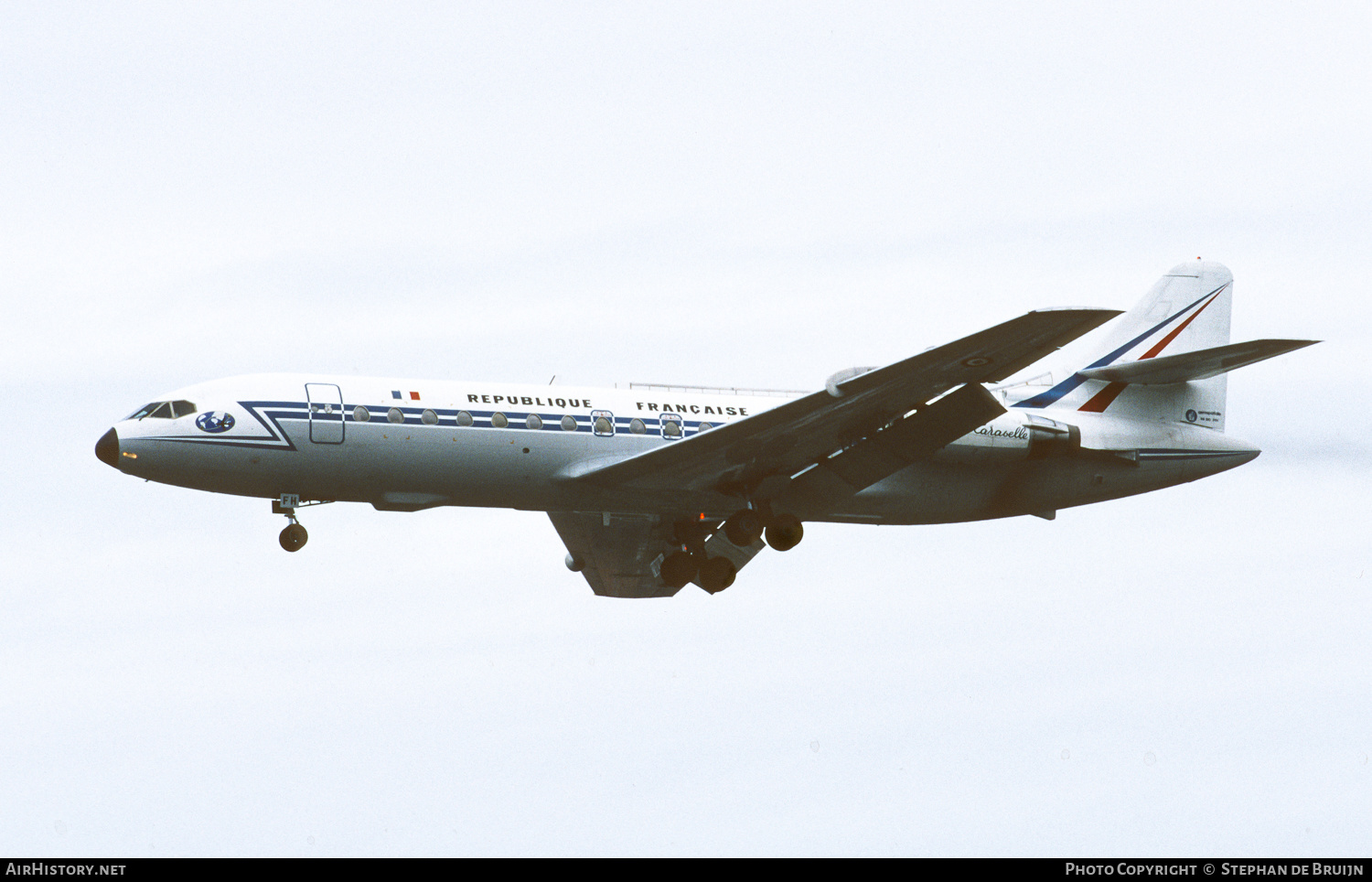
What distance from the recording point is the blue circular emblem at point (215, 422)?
26734 millimetres

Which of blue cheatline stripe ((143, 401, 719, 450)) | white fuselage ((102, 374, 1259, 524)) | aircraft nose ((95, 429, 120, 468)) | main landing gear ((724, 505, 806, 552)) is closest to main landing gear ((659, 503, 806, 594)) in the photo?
main landing gear ((724, 505, 806, 552))

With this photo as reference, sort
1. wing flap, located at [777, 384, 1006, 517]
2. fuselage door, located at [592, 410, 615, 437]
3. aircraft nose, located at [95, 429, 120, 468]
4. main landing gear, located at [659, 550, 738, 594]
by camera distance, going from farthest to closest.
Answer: main landing gear, located at [659, 550, 738, 594] < fuselage door, located at [592, 410, 615, 437] < wing flap, located at [777, 384, 1006, 517] < aircraft nose, located at [95, 429, 120, 468]

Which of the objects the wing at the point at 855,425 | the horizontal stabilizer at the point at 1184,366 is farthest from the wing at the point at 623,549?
the horizontal stabilizer at the point at 1184,366

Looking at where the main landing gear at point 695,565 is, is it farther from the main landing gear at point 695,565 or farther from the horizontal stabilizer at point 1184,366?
the horizontal stabilizer at point 1184,366

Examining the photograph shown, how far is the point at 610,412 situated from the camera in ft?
93.9

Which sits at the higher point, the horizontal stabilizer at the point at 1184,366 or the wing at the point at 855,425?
the horizontal stabilizer at the point at 1184,366

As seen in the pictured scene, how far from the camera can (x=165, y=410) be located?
88.3 feet

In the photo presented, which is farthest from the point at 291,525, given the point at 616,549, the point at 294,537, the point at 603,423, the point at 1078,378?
the point at 1078,378

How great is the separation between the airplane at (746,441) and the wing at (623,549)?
0.65ft

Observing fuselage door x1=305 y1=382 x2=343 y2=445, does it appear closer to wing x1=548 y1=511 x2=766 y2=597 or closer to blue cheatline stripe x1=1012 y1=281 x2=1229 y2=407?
wing x1=548 y1=511 x2=766 y2=597

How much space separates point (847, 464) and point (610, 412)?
420cm

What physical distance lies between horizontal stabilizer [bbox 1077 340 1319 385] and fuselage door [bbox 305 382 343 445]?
45.2 ft

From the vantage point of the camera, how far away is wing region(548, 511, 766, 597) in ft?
109
